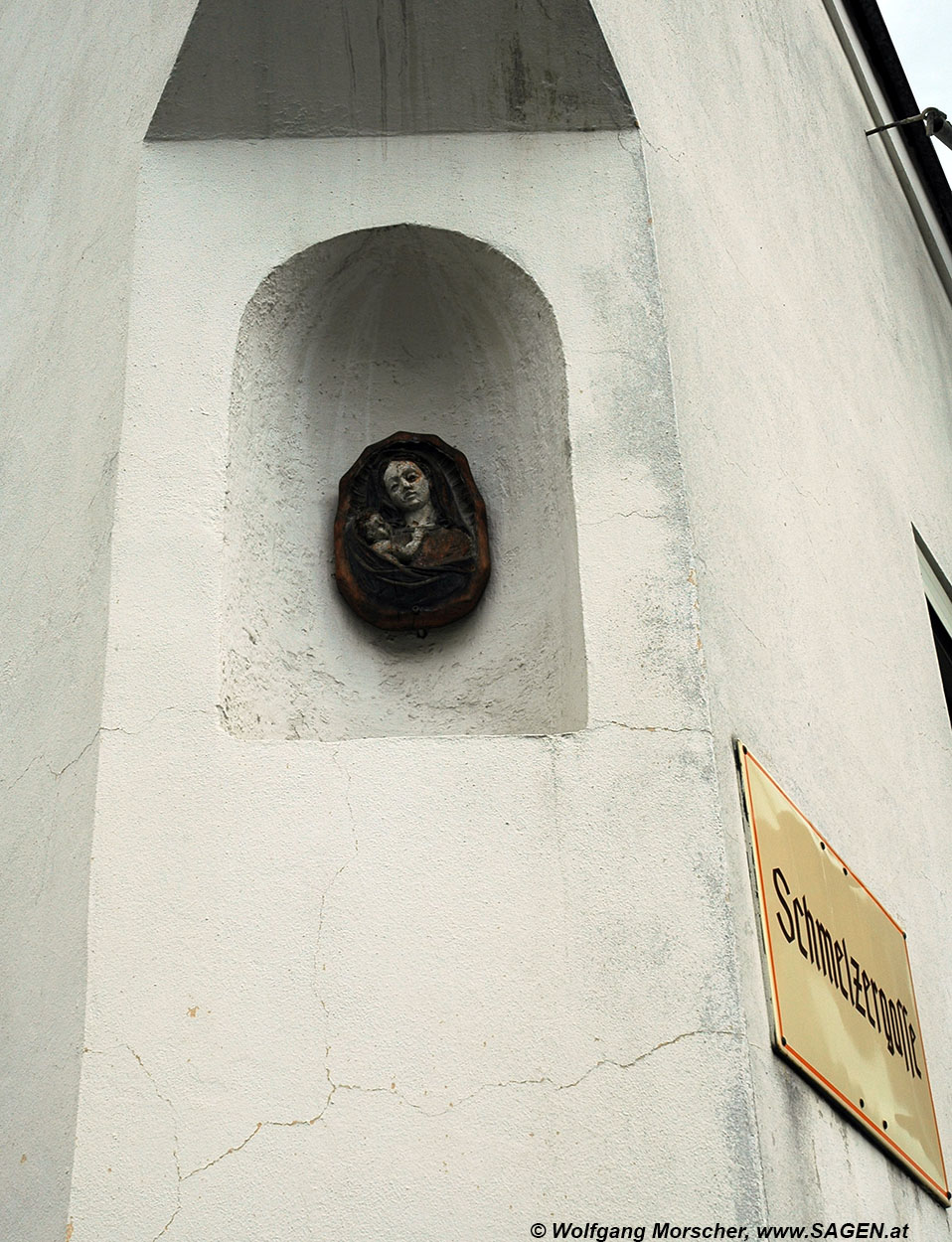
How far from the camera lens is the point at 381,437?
4012 mm

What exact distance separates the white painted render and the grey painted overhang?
0.24ft

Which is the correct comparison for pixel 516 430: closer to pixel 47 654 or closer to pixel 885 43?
pixel 47 654

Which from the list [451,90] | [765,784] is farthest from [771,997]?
[451,90]

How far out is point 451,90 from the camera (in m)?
3.98

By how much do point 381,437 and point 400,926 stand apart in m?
1.42

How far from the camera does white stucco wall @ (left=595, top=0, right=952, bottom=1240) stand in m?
3.38

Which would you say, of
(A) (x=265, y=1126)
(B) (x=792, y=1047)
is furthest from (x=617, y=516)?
(A) (x=265, y=1126)

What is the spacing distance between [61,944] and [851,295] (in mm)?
3681

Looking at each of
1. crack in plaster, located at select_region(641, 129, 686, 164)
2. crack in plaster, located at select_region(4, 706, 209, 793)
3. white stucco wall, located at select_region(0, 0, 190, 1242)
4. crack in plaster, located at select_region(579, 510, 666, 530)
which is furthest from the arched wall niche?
crack in plaster, located at select_region(641, 129, 686, 164)

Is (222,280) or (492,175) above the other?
(492,175)

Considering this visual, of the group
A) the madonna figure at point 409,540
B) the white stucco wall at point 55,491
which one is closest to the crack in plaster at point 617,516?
the madonna figure at point 409,540

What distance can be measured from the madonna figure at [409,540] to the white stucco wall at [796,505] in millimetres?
551

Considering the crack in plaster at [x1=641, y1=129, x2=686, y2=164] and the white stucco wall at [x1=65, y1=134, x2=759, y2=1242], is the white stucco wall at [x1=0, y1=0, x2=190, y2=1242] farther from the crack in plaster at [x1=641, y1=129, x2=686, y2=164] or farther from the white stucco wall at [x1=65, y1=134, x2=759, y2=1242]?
the crack in plaster at [x1=641, y1=129, x2=686, y2=164]

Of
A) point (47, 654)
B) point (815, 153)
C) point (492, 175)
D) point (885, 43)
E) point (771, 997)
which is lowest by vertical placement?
point (771, 997)
